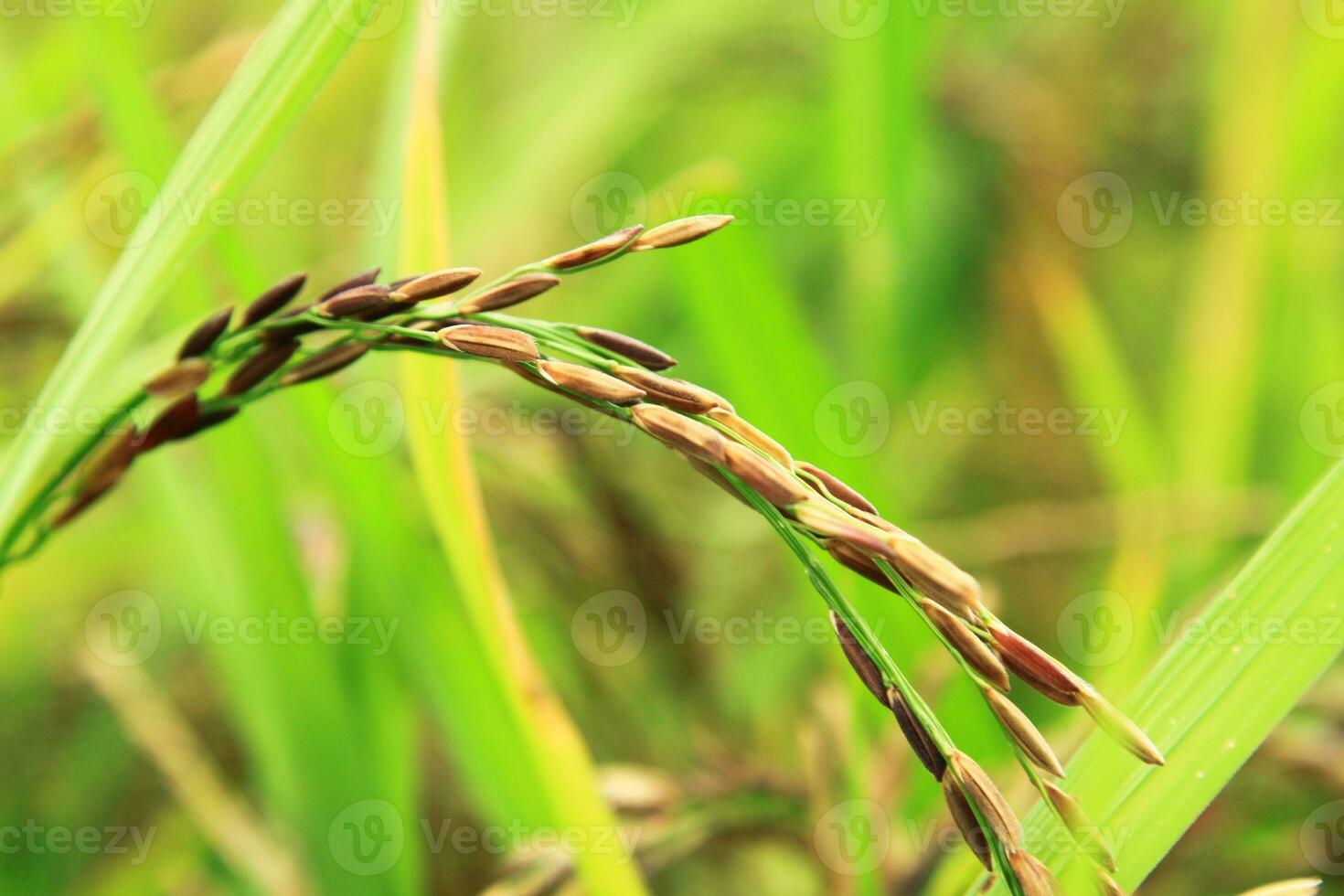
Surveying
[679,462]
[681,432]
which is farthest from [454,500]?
[679,462]

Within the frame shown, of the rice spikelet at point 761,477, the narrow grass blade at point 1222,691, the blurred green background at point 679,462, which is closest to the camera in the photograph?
the rice spikelet at point 761,477

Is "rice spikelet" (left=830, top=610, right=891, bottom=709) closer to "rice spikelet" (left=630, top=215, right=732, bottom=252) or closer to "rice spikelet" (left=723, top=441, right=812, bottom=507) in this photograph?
"rice spikelet" (left=723, top=441, right=812, bottom=507)

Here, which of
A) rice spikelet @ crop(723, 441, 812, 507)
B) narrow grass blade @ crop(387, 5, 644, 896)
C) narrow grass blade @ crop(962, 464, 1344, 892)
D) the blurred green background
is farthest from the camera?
the blurred green background

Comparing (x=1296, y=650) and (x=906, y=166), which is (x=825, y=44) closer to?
(x=906, y=166)

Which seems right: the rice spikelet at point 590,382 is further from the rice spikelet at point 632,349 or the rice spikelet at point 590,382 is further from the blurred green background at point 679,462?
the blurred green background at point 679,462

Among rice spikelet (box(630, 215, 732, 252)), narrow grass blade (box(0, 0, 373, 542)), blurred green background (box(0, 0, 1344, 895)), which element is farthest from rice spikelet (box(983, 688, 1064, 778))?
narrow grass blade (box(0, 0, 373, 542))

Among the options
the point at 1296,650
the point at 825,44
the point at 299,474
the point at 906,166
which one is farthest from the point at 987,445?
the point at 1296,650

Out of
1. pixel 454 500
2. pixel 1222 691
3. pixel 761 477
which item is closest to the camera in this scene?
pixel 761 477

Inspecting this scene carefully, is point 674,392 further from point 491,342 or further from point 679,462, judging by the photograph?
point 679,462

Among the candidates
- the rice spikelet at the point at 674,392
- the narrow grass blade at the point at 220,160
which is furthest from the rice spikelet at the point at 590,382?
the narrow grass blade at the point at 220,160
